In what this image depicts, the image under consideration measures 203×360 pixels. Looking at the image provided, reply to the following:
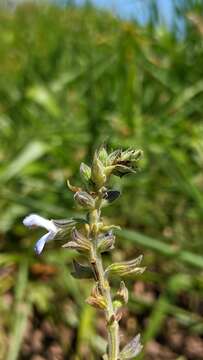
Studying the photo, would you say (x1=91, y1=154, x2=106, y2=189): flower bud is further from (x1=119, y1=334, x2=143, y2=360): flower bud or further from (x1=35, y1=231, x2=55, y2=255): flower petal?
(x1=119, y1=334, x2=143, y2=360): flower bud

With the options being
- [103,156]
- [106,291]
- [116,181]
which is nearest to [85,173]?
[103,156]

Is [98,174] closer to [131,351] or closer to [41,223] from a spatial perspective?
Answer: [41,223]

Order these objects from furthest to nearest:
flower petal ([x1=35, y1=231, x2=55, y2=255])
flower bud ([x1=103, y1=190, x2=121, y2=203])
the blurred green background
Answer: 1. the blurred green background
2. flower bud ([x1=103, y1=190, x2=121, y2=203])
3. flower petal ([x1=35, y1=231, x2=55, y2=255])

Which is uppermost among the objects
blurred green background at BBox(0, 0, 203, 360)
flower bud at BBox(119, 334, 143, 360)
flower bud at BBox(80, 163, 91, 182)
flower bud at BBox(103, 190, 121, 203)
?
blurred green background at BBox(0, 0, 203, 360)

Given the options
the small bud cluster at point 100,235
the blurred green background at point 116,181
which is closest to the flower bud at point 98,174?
the small bud cluster at point 100,235

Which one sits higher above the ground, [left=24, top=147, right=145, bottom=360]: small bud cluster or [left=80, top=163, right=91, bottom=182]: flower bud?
[left=80, top=163, right=91, bottom=182]: flower bud

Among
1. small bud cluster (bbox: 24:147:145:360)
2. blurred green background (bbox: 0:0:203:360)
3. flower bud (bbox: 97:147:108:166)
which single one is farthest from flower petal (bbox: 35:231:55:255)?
blurred green background (bbox: 0:0:203:360)

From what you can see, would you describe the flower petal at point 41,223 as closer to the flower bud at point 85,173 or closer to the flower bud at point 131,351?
the flower bud at point 85,173

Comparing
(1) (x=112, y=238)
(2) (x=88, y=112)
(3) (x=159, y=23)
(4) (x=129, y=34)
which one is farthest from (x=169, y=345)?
(3) (x=159, y=23)
